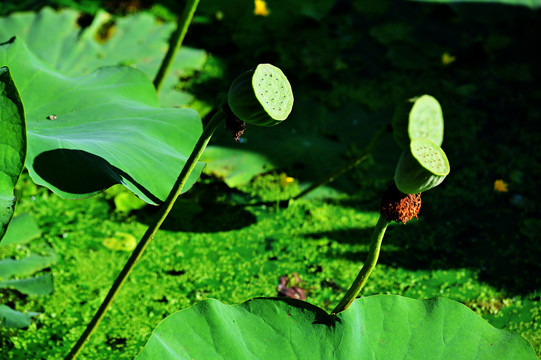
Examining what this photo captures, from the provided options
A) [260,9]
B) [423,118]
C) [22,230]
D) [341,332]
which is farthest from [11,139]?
[260,9]

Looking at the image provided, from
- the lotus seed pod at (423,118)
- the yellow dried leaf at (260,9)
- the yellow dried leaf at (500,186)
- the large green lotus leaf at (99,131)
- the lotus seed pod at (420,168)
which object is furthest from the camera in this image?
the yellow dried leaf at (260,9)

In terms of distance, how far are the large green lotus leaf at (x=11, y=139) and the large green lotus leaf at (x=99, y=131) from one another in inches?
2.7

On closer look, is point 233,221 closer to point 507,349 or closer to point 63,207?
point 63,207

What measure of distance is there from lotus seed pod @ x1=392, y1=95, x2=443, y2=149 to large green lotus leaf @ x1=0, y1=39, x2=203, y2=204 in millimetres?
567

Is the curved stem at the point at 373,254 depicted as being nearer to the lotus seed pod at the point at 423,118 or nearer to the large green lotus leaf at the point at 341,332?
the large green lotus leaf at the point at 341,332

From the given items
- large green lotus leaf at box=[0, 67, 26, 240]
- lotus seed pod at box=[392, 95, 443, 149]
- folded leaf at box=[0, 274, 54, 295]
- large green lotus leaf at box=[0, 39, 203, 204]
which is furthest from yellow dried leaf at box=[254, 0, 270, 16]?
large green lotus leaf at box=[0, 67, 26, 240]

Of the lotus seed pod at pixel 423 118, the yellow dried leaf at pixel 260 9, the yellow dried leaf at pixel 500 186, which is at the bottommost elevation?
the yellow dried leaf at pixel 500 186

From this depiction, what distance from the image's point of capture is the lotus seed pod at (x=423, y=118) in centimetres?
148

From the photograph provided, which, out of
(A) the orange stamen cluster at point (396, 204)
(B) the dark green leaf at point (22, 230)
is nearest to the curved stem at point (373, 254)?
(A) the orange stamen cluster at point (396, 204)

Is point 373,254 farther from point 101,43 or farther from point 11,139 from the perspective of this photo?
point 101,43

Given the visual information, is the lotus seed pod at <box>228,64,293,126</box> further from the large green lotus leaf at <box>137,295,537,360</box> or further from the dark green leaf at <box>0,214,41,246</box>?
the dark green leaf at <box>0,214,41,246</box>

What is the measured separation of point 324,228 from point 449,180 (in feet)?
1.97

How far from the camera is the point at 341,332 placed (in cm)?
100

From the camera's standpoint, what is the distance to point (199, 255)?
71.0 inches
